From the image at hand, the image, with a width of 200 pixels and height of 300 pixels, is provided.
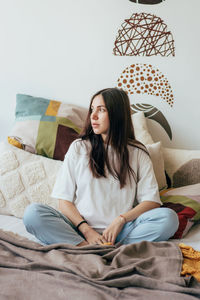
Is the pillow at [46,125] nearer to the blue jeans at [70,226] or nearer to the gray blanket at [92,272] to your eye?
the blue jeans at [70,226]

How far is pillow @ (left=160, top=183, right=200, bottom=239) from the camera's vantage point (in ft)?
5.47

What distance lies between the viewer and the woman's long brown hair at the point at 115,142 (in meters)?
1.67

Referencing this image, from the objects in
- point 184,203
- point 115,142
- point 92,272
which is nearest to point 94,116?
point 115,142

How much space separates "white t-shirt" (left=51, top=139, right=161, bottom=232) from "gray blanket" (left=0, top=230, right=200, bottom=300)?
317 mm

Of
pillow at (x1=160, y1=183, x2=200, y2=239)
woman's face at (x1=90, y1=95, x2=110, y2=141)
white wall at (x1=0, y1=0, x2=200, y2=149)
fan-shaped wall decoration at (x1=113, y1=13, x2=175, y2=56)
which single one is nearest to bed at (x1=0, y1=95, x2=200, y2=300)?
pillow at (x1=160, y1=183, x2=200, y2=239)

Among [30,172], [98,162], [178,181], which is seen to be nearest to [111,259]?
[98,162]

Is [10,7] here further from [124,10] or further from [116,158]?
[116,158]

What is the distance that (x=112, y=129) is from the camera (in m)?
1.70

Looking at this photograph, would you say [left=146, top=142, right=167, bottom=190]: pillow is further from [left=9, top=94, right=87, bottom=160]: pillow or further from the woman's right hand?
the woman's right hand

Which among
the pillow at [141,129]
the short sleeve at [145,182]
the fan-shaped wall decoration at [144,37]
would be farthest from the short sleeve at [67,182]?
the fan-shaped wall decoration at [144,37]

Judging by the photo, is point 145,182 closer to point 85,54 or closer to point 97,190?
point 97,190

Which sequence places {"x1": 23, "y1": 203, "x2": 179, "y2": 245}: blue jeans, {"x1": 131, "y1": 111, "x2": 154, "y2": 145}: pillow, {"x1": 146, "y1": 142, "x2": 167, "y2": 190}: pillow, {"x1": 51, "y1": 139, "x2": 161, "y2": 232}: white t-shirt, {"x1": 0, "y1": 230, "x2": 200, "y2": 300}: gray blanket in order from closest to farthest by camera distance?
{"x1": 0, "y1": 230, "x2": 200, "y2": 300}: gray blanket < {"x1": 23, "y1": 203, "x2": 179, "y2": 245}: blue jeans < {"x1": 51, "y1": 139, "x2": 161, "y2": 232}: white t-shirt < {"x1": 146, "y1": 142, "x2": 167, "y2": 190}: pillow < {"x1": 131, "y1": 111, "x2": 154, "y2": 145}: pillow

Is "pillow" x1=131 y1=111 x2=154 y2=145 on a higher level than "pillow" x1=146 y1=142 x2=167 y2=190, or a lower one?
higher

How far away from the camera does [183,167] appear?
81.8 inches
